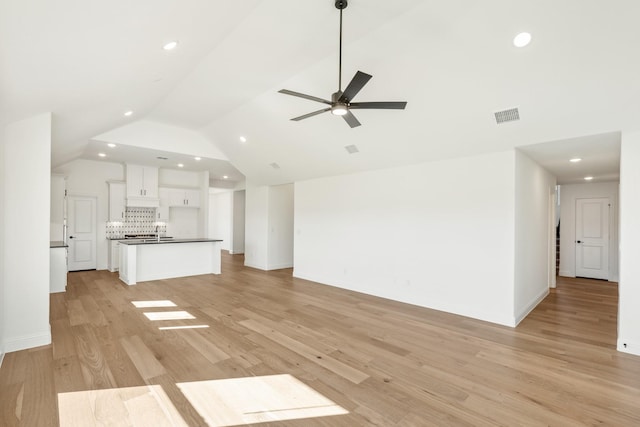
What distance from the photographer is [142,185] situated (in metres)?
8.37

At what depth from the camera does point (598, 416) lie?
2.20 metres

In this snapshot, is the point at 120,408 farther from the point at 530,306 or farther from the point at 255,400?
the point at 530,306

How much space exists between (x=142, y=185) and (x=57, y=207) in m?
1.92

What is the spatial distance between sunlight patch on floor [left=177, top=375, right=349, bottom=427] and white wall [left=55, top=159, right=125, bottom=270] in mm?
7202

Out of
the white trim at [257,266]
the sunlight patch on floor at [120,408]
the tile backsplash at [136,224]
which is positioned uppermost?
the tile backsplash at [136,224]

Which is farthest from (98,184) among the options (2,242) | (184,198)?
(2,242)

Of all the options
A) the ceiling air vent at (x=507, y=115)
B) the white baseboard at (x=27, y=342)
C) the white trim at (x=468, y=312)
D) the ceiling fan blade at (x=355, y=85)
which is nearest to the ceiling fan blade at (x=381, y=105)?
the ceiling fan blade at (x=355, y=85)

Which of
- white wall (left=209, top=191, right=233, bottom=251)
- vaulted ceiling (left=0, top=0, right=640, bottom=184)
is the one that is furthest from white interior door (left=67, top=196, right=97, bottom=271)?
white wall (left=209, top=191, right=233, bottom=251)

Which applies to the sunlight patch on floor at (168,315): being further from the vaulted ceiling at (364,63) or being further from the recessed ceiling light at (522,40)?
the recessed ceiling light at (522,40)

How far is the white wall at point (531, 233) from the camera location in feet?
13.9

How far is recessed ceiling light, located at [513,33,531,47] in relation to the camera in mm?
2660

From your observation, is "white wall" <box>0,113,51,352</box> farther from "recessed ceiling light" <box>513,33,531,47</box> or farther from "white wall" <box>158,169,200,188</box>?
"white wall" <box>158,169,200,188</box>

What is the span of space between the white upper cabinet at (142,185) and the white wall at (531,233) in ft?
28.8

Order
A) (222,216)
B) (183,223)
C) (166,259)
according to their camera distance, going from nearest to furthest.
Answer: (166,259)
(183,223)
(222,216)
